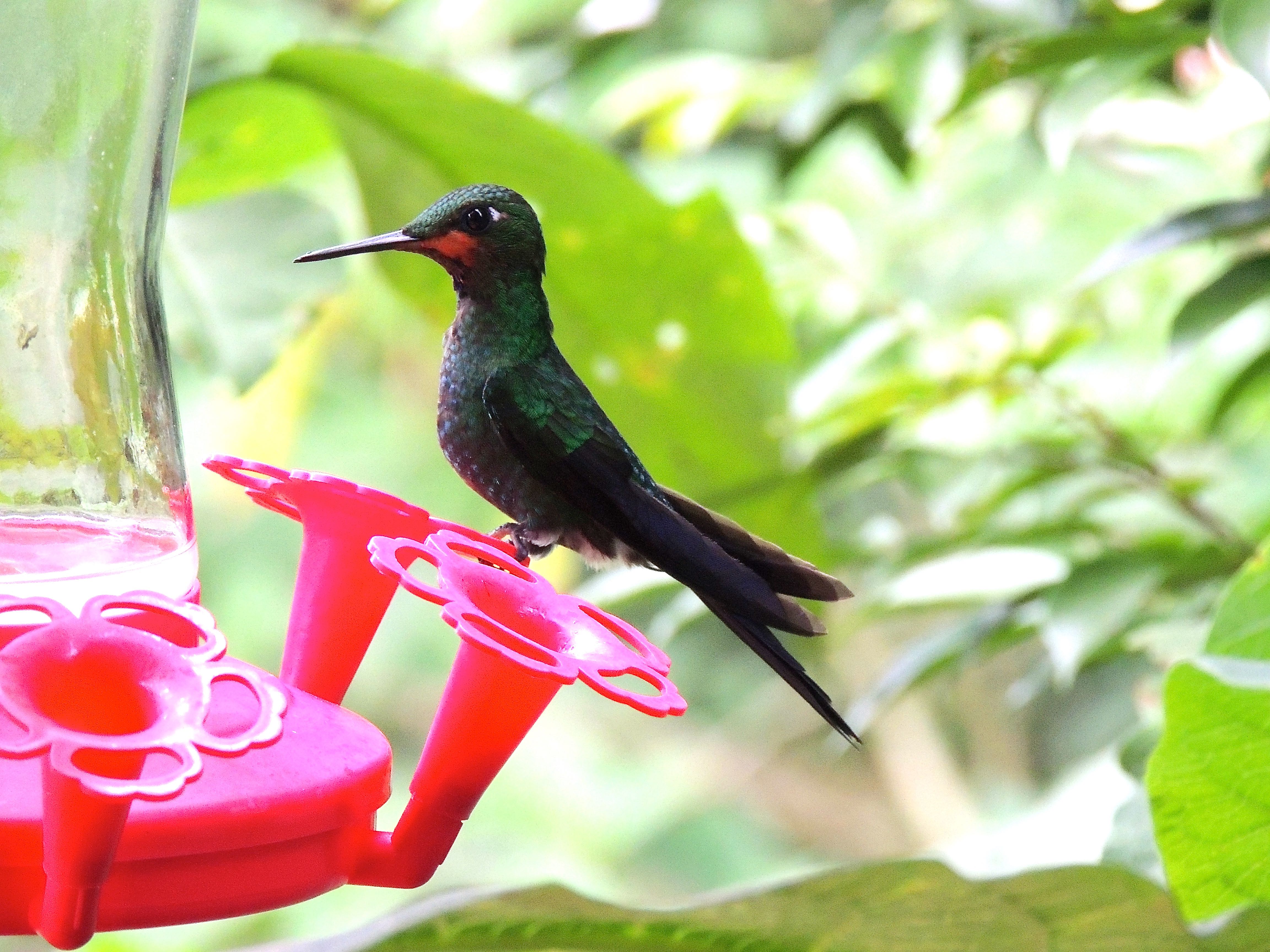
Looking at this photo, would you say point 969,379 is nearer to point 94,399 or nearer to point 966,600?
point 966,600

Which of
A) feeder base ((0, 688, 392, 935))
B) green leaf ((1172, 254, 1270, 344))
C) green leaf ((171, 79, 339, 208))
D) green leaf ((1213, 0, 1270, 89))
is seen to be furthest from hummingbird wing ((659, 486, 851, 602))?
green leaf ((171, 79, 339, 208))

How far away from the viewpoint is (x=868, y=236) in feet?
11.5

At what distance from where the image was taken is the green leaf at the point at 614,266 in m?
1.65

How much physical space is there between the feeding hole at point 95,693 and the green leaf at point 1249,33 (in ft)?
3.05

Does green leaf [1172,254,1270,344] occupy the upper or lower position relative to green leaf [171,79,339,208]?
upper

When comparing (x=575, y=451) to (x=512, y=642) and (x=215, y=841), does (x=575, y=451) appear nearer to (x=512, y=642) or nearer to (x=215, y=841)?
(x=512, y=642)

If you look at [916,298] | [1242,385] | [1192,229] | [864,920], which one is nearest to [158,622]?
[864,920]

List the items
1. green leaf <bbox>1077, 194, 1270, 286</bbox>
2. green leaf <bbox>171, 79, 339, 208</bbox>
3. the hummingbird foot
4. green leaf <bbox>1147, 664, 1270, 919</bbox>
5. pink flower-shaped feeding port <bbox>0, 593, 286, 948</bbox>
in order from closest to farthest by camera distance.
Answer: pink flower-shaped feeding port <bbox>0, 593, 286, 948</bbox>
green leaf <bbox>1147, 664, 1270, 919</bbox>
the hummingbird foot
green leaf <bbox>1077, 194, 1270, 286</bbox>
green leaf <bbox>171, 79, 339, 208</bbox>

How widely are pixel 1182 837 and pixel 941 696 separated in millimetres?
3468

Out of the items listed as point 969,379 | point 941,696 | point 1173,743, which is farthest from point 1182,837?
point 941,696

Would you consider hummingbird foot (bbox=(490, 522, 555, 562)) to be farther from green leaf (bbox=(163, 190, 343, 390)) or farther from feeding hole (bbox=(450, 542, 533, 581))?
green leaf (bbox=(163, 190, 343, 390))

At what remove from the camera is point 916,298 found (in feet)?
9.16

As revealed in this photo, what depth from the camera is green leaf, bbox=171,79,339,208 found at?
2170mm

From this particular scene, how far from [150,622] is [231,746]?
224mm
